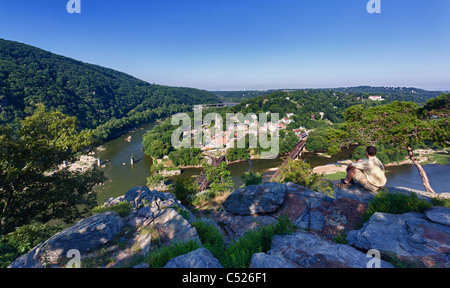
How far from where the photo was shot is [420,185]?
1164 inches

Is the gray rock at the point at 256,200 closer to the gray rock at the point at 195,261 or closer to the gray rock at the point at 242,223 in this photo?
the gray rock at the point at 242,223

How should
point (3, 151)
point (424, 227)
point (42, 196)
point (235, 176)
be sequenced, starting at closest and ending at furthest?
1. point (424, 227)
2. point (3, 151)
3. point (42, 196)
4. point (235, 176)

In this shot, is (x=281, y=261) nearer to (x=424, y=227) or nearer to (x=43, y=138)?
(x=424, y=227)

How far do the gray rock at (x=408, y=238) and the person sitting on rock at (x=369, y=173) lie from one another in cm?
216

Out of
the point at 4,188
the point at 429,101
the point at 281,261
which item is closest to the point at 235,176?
the point at 429,101

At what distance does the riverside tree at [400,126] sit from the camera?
9312 mm

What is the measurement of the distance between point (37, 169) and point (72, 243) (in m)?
5.61

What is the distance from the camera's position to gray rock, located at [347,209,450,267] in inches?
124

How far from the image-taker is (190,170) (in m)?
39.0

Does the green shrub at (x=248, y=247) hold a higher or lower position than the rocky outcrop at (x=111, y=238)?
higher

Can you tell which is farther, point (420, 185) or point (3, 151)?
point (420, 185)
